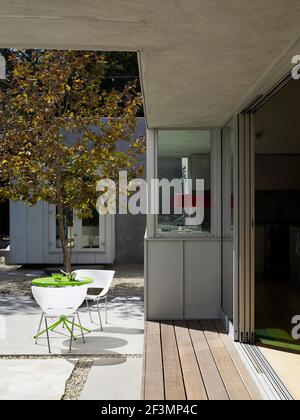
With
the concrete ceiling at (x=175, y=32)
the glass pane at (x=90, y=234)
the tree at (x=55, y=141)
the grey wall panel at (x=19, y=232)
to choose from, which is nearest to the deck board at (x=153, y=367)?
the concrete ceiling at (x=175, y=32)

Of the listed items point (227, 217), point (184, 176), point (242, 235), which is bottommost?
point (242, 235)

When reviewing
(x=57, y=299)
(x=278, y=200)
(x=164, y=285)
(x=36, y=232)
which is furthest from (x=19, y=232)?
(x=57, y=299)

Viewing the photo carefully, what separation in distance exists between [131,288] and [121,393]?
20.6 ft

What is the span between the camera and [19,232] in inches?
532

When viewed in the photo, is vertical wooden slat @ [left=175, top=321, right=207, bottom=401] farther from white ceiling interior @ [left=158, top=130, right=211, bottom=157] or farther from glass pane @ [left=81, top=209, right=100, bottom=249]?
glass pane @ [left=81, top=209, right=100, bottom=249]

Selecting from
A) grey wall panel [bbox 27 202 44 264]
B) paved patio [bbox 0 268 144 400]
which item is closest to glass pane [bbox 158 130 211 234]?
paved patio [bbox 0 268 144 400]

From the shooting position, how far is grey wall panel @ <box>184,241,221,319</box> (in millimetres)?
6703

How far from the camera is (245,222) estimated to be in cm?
538

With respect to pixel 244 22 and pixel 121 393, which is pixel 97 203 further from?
pixel 244 22

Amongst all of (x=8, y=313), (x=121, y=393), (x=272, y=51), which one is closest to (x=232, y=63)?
(x=272, y=51)

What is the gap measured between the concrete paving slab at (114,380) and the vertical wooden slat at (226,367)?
688 millimetres

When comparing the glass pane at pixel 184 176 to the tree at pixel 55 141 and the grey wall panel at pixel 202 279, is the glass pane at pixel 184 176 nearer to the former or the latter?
the grey wall panel at pixel 202 279

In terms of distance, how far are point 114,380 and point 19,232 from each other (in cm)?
935

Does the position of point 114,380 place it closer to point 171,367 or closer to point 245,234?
point 171,367
